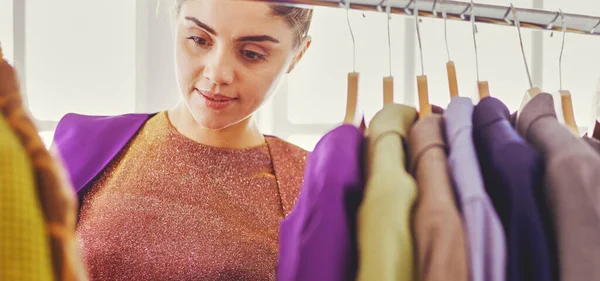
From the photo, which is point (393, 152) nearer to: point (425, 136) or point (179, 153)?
point (425, 136)

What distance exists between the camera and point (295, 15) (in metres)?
0.81

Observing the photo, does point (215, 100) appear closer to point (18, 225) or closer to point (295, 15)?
point (295, 15)

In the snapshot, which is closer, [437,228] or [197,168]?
[437,228]

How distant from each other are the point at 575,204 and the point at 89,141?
665 mm

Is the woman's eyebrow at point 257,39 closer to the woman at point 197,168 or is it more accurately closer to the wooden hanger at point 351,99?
the woman at point 197,168

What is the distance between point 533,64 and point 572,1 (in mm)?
222

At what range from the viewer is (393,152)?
1.54ft

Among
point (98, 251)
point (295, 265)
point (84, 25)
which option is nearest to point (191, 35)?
point (98, 251)

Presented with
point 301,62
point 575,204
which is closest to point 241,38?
point 575,204

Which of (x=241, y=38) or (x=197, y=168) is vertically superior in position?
(x=241, y=38)

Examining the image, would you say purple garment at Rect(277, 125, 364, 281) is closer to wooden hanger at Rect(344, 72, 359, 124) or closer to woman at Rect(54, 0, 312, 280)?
wooden hanger at Rect(344, 72, 359, 124)

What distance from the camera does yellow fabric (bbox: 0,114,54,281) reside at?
0.26 meters

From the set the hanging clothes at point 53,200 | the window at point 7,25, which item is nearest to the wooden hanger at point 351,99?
the hanging clothes at point 53,200

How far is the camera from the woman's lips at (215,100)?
2.60 feet
